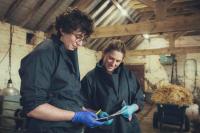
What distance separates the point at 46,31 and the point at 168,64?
22.8ft

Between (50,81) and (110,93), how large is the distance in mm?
1154

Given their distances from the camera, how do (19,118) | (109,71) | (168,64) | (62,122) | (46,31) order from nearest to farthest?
(62,122) < (109,71) < (19,118) < (46,31) < (168,64)

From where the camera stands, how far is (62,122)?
72.7 inches

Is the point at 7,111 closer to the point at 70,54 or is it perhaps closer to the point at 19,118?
the point at 19,118

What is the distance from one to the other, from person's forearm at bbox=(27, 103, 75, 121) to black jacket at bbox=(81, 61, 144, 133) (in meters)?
1.02

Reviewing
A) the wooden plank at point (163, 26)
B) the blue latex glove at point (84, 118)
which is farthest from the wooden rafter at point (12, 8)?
the blue latex glove at point (84, 118)

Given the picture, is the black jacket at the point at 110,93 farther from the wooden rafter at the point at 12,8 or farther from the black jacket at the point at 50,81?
the wooden rafter at the point at 12,8

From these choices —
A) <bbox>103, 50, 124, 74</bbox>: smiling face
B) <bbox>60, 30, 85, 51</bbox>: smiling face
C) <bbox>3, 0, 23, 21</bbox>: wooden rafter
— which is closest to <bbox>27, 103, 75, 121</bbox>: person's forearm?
<bbox>60, 30, 85, 51</bbox>: smiling face

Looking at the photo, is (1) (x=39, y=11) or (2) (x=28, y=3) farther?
(1) (x=39, y=11)

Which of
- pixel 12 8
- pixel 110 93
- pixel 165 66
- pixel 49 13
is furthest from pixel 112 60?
pixel 165 66

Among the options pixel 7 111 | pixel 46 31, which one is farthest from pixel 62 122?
pixel 46 31

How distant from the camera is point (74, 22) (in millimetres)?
1863

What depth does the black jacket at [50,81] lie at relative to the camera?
5.41 feet

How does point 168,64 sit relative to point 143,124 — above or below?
above
